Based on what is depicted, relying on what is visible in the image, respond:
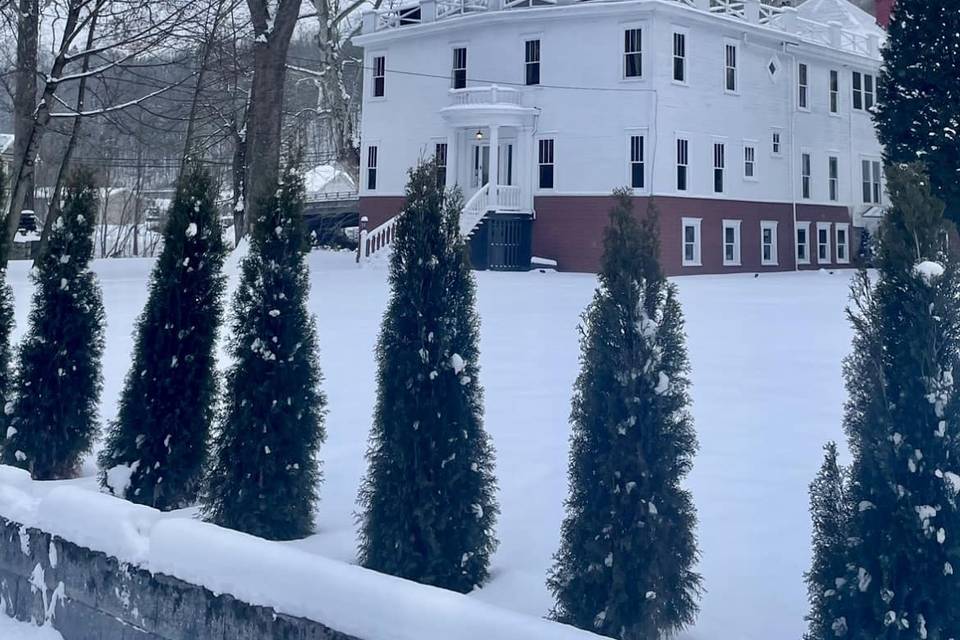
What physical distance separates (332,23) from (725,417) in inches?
1322

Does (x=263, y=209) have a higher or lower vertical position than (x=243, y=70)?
lower

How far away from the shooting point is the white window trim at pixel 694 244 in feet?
97.8

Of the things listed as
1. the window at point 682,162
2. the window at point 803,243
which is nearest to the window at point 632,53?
the window at point 682,162

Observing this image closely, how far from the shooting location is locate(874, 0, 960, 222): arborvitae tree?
958 inches

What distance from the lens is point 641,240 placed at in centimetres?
473

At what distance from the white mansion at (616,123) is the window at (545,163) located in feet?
0.18

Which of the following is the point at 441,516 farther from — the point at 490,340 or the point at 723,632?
the point at 490,340

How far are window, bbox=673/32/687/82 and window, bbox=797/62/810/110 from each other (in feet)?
19.4

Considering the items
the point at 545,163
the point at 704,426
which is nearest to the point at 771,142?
the point at 545,163

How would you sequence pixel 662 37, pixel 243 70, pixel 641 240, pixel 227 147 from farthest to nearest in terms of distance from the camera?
pixel 227 147
pixel 662 37
pixel 243 70
pixel 641 240

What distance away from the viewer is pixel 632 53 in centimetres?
2892

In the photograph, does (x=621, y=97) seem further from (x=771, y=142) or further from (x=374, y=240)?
(x=374, y=240)

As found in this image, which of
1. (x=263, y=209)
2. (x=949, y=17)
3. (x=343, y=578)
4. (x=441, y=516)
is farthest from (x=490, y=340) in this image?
(x=949, y=17)

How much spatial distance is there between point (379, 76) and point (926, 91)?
1755 centimetres
